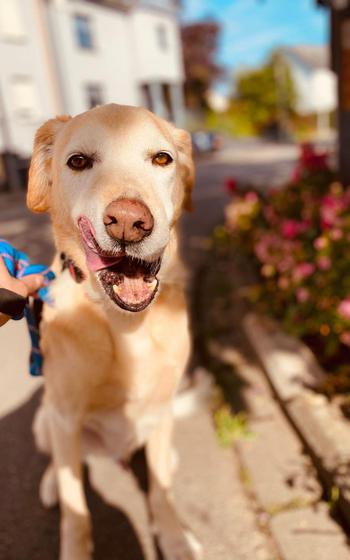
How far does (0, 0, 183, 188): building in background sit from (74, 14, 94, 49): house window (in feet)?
0.12

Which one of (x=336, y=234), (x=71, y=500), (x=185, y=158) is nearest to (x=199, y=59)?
(x=336, y=234)

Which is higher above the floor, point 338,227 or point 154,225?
point 154,225

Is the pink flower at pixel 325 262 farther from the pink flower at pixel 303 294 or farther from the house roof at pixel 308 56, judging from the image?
the house roof at pixel 308 56

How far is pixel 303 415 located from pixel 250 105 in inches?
1569

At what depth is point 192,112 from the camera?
105 ft

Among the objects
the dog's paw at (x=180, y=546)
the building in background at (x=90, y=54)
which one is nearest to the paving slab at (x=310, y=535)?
the dog's paw at (x=180, y=546)

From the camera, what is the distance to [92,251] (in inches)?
46.4

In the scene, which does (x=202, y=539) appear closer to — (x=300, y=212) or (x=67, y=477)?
(x=67, y=477)

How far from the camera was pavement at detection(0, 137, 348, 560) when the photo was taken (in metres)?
1.81

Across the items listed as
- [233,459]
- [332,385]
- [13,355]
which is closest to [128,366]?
[13,355]

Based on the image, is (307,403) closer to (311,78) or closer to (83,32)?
(83,32)

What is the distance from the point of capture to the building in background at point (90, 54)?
10891mm

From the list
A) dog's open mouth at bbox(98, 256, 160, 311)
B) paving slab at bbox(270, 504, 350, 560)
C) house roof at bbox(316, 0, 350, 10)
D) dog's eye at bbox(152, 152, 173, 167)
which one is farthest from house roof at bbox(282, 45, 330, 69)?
dog's open mouth at bbox(98, 256, 160, 311)

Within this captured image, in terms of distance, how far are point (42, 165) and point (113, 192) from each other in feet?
1.17
